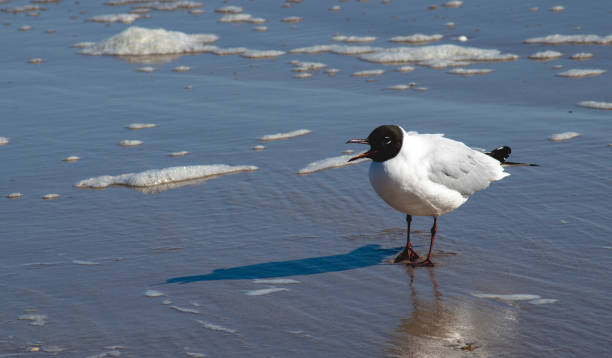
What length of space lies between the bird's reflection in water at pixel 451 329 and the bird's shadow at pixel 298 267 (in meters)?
0.69

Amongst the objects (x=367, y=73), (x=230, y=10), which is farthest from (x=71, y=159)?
(x=230, y=10)

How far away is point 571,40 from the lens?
13695mm

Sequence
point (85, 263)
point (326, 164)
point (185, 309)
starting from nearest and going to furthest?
1. point (185, 309)
2. point (85, 263)
3. point (326, 164)

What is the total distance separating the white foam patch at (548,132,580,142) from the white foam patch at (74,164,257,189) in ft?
10.4

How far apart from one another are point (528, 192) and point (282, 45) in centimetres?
798

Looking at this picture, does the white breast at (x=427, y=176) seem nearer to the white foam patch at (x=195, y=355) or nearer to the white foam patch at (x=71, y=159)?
the white foam patch at (x=195, y=355)

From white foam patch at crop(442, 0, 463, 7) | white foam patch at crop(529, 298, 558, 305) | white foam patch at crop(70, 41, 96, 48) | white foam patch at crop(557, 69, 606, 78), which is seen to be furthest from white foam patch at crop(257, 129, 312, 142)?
white foam patch at crop(442, 0, 463, 7)

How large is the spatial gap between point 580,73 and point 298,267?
23.1 ft

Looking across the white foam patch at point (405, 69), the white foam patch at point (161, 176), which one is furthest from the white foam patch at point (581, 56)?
the white foam patch at point (161, 176)

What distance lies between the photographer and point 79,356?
16.1 feet

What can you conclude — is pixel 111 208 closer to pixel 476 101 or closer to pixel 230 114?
pixel 230 114

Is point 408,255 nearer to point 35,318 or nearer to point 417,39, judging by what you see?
point 35,318

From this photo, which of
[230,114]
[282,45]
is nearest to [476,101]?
[230,114]

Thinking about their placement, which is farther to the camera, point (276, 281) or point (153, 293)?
point (276, 281)
